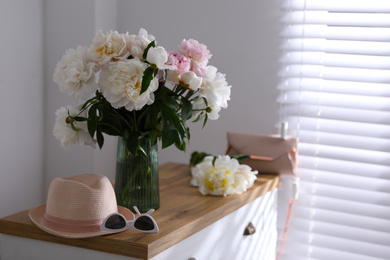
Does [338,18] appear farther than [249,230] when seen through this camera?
Yes

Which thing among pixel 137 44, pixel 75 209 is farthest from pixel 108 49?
pixel 75 209

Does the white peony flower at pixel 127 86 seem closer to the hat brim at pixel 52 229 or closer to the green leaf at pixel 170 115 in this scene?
the green leaf at pixel 170 115

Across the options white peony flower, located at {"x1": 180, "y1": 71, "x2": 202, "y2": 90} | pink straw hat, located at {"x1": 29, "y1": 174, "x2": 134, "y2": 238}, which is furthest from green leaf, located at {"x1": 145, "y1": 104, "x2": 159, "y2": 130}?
pink straw hat, located at {"x1": 29, "y1": 174, "x2": 134, "y2": 238}

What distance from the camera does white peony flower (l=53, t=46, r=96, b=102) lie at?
1286 millimetres

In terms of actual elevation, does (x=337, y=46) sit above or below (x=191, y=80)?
above

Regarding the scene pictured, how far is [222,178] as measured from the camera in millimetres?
1585

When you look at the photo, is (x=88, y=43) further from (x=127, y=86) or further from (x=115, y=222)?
(x=115, y=222)

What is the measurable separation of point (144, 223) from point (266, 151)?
2.54ft

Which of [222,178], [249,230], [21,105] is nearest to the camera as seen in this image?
[222,178]

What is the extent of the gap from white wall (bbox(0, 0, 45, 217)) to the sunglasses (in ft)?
2.89

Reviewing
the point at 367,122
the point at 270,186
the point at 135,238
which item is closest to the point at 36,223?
the point at 135,238

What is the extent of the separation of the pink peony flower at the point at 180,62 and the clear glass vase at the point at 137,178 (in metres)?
0.20

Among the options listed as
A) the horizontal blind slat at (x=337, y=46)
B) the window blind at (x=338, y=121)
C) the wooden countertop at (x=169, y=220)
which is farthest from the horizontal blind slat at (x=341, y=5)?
the wooden countertop at (x=169, y=220)

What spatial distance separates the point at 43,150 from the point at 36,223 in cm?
97
